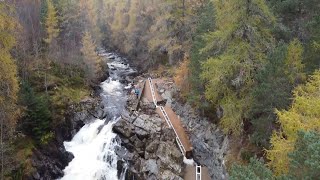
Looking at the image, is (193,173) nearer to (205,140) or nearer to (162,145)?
(205,140)

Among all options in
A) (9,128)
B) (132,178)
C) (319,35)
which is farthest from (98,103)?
(319,35)

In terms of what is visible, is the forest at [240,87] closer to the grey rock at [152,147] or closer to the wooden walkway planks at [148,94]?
the wooden walkway planks at [148,94]

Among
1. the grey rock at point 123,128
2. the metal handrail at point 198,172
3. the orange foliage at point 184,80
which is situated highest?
the orange foliage at point 184,80

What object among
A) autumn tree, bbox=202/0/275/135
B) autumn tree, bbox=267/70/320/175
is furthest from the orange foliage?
autumn tree, bbox=267/70/320/175

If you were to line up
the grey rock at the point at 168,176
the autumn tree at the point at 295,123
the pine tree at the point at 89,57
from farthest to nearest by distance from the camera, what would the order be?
the pine tree at the point at 89,57 < the grey rock at the point at 168,176 < the autumn tree at the point at 295,123

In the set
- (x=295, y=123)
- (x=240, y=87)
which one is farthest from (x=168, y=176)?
(x=295, y=123)

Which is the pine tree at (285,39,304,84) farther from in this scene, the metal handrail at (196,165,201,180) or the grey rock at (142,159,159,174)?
the grey rock at (142,159,159,174)

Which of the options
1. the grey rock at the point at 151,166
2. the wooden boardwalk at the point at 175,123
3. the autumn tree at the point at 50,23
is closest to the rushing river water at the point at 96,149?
the grey rock at the point at 151,166

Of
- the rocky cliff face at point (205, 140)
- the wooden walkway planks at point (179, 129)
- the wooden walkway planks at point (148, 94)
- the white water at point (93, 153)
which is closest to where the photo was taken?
the rocky cliff face at point (205, 140)
